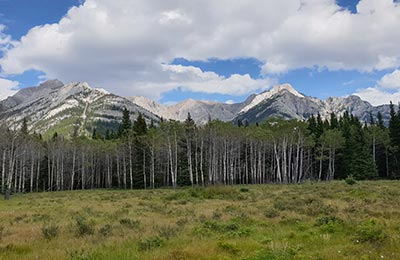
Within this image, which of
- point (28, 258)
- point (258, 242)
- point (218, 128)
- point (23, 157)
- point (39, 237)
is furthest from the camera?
point (23, 157)

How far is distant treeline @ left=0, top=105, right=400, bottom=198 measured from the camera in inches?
2847

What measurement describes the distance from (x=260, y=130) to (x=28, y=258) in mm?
67644

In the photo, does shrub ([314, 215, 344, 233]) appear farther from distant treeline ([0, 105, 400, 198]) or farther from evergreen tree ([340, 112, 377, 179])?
evergreen tree ([340, 112, 377, 179])

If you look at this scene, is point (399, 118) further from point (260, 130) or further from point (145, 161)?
point (145, 161)

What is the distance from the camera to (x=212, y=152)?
7838 centimetres

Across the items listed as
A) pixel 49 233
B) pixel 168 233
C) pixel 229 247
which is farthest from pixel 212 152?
pixel 229 247

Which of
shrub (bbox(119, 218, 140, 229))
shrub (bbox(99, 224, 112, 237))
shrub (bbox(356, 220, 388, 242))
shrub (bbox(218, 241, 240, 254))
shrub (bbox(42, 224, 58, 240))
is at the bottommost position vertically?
shrub (bbox(119, 218, 140, 229))

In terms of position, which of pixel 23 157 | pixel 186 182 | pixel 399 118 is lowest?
pixel 186 182

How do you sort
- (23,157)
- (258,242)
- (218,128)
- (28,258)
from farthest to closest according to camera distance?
(23,157)
(218,128)
(258,242)
(28,258)

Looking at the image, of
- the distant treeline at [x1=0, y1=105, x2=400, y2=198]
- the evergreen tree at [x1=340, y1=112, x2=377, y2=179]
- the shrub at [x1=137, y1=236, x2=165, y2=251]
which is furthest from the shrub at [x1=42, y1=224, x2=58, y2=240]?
the evergreen tree at [x1=340, y1=112, x2=377, y2=179]

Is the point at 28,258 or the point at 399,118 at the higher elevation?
the point at 399,118

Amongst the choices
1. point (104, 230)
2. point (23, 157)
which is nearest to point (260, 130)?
point (23, 157)

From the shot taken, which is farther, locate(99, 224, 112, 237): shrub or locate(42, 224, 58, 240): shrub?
locate(99, 224, 112, 237): shrub

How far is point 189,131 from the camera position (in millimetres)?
74062
